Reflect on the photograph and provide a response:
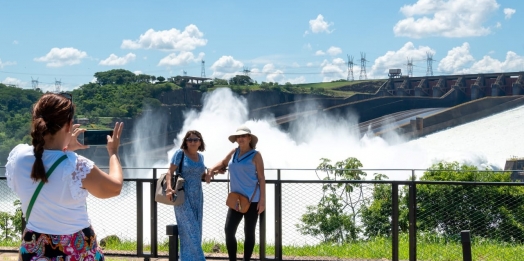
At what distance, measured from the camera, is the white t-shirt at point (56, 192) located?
303 centimetres

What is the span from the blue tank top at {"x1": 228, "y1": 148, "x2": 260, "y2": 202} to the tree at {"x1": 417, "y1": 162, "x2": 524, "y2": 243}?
4.30m

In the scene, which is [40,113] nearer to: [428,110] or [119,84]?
[428,110]

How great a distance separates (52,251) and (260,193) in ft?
11.3

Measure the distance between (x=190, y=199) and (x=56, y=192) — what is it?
331cm

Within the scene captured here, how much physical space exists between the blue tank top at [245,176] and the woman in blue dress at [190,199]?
317 millimetres

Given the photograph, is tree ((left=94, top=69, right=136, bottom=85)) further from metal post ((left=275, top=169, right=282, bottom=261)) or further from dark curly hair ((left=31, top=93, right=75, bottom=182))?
dark curly hair ((left=31, top=93, right=75, bottom=182))

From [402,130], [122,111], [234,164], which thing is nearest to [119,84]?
[122,111]

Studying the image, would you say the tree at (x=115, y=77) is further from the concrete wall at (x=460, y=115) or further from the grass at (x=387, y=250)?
the grass at (x=387, y=250)

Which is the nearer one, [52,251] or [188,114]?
[52,251]

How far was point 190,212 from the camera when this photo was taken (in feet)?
20.7

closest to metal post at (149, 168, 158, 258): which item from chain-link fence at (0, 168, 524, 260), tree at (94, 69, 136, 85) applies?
chain-link fence at (0, 168, 524, 260)

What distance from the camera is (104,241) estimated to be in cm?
914

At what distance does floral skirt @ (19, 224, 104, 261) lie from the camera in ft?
10.2

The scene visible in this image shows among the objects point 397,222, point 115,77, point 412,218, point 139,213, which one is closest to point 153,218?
point 139,213
